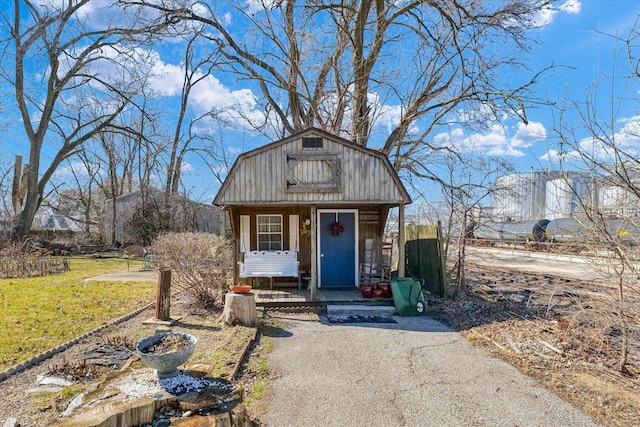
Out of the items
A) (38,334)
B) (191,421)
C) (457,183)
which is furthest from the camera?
(457,183)

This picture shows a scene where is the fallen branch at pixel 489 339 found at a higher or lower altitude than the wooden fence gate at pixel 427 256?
lower

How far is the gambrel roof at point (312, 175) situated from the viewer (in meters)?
8.21

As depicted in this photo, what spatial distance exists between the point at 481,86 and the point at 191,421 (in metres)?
13.0

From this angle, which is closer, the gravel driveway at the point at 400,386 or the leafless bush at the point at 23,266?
the gravel driveway at the point at 400,386

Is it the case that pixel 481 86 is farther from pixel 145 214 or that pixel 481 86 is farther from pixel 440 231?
pixel 145 214

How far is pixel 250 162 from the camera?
326 inches

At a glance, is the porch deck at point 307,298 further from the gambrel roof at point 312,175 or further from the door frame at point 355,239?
the gambrel roof at point 312,175

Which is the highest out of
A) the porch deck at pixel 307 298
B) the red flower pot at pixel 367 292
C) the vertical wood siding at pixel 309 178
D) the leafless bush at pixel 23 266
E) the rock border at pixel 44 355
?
the vertical wood siding at pixel 309 178

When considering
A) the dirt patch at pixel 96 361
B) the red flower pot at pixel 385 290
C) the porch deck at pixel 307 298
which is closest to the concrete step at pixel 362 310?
the porch deck at pixel 307 298

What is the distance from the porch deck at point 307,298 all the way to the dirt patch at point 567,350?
1.67 meters

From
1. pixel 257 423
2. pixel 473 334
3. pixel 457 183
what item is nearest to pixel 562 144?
pixel 473 334

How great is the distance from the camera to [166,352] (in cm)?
335

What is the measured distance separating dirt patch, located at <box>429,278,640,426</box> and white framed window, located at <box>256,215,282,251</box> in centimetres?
447

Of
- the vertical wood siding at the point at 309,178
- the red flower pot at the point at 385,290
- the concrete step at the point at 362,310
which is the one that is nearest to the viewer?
the concrete step at the point at 362,310
